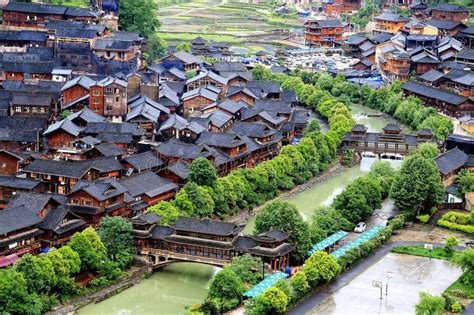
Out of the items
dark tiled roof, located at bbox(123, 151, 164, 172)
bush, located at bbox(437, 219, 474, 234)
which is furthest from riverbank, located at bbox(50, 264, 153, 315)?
bush, located at bbox(437, 219, 474, 234)

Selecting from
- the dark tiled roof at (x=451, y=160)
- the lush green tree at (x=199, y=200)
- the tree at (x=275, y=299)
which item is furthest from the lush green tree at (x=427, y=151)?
the tree at (x=275, y=299)

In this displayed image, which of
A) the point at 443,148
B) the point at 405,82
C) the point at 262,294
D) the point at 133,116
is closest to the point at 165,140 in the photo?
the point at 133,116

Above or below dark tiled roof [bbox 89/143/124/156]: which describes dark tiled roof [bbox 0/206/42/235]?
below

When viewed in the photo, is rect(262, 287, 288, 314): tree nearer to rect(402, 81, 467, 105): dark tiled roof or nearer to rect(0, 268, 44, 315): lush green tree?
rect(0, 268, 44, 315): lush green tree

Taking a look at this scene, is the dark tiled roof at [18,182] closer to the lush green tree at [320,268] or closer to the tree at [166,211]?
A: the tree at [166,211]

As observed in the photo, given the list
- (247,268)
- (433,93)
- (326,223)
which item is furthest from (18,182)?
(433,93)

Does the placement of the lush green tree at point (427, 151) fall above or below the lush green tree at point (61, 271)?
above

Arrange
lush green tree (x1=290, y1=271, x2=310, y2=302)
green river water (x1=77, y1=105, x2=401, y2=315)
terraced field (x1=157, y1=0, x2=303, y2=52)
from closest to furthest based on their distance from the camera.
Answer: lush green tree (x1=290, y1=271, x2=310, y2=302) → green river water (x1=77, y1=105, x2=401, y2=315) → terraced field (x1=157, y1=0, x2=303, y2=52)
